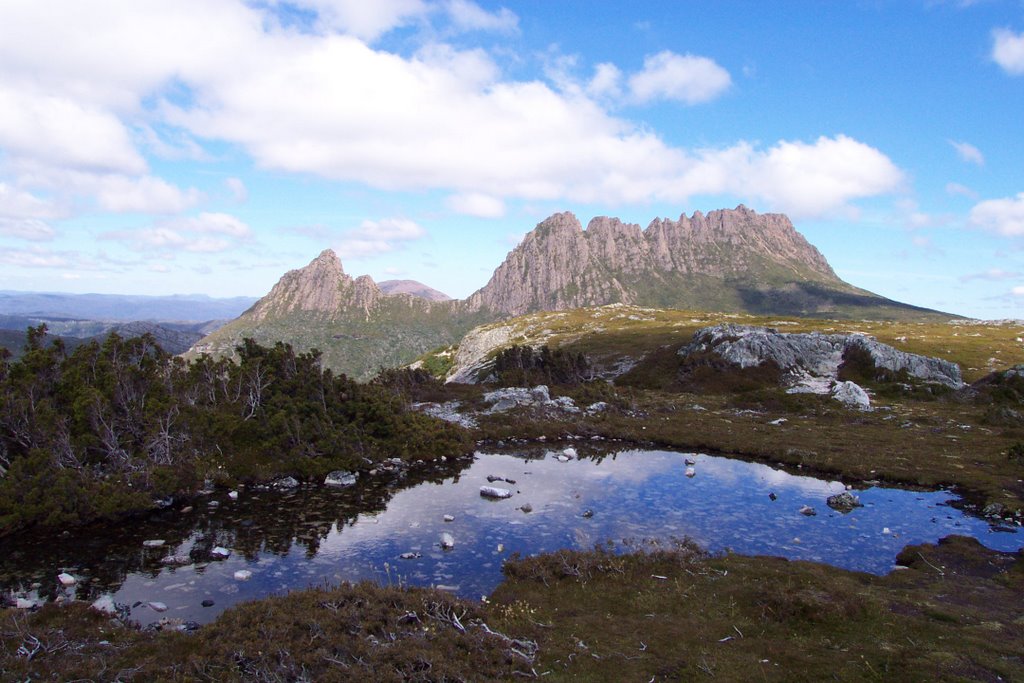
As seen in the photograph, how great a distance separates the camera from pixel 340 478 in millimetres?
39281

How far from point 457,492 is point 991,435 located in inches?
2052

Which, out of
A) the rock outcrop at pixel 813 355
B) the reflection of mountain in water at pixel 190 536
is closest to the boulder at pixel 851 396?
the rock outcrop at pixel 813 355

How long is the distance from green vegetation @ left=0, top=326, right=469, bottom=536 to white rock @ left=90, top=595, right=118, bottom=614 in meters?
9.45

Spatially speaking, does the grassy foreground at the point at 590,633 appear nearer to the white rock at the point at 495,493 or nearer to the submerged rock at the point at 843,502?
the submerged rock at the point at 843,502

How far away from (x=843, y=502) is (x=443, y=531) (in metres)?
25.1

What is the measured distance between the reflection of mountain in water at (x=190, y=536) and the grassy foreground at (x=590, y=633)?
5.79 meters

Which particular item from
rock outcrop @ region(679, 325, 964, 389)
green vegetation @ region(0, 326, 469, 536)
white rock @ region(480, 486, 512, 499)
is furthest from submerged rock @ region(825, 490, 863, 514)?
rock outcrop @ region(679, 325, 964, 389)

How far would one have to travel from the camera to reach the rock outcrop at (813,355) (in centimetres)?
8406

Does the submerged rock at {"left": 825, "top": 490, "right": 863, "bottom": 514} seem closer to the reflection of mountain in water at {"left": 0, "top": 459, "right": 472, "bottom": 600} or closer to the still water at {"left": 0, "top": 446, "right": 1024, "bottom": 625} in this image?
the still water at {"left": 0, "top": 446, "right": 1024, "bottom": 625}

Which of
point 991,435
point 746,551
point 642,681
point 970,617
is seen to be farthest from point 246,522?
point 991,435

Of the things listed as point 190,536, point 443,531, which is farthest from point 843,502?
point 190,536

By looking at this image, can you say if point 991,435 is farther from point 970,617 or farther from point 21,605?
point 21,605

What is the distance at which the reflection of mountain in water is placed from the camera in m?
23.8

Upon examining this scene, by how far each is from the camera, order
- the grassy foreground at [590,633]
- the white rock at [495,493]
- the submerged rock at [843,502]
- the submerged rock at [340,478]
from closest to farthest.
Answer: the grassy foreground at [590,633]
the submerged rock at [843,502]
the white rock at [495,493]
the submerged rock at [340,478]
